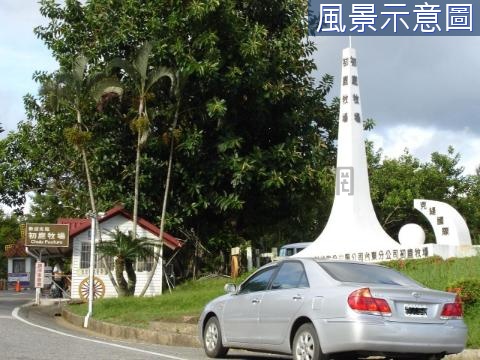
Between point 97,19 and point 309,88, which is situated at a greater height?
point 97,19

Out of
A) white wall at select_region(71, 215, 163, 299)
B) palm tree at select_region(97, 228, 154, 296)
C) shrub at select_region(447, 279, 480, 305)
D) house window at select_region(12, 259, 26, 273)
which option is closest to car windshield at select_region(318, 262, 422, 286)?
shrub at select_region(447, 279, 480, 305)

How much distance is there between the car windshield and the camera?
379 inches

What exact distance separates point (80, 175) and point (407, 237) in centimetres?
1353

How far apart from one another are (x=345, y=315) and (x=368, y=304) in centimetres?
29

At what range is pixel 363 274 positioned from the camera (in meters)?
9.84

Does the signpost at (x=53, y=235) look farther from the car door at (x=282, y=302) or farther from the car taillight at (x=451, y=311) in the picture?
the car taillight at (x=451, y=311)

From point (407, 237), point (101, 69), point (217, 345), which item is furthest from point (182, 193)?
point (217, 345)

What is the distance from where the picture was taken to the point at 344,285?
9.17 metres

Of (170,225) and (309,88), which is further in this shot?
(309,88)

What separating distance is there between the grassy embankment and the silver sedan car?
127 inches

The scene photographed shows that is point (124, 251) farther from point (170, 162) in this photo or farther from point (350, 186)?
Result: point (350, 186)

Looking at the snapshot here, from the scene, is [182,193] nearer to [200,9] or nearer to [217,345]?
[200,9]

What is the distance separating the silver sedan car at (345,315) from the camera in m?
8.72

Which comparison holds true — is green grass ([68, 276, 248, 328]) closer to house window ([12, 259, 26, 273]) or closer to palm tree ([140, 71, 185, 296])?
palm tree ([140, 71, 185, 296])
